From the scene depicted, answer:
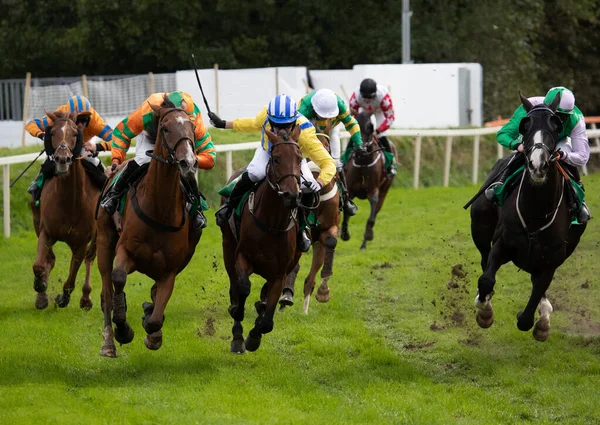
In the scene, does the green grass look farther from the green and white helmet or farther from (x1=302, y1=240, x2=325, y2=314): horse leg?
the green and white helmet

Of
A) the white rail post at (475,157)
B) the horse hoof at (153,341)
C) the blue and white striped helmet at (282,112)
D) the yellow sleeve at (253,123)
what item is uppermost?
the blue and white striped helmet at (282,112)

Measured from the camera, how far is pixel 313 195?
896 centimetres

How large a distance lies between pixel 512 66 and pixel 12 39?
14095mm

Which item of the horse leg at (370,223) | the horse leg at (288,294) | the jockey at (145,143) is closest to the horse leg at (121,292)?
the jockey at (145,143)

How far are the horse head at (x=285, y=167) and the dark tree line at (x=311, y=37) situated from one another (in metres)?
21.4

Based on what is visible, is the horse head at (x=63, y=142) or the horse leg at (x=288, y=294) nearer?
the horse leg at (x=288, y=294)

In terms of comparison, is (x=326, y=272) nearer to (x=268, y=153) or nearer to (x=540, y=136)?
(x=268, y=153)

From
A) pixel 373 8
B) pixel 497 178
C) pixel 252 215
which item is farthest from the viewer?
pixel 373 8

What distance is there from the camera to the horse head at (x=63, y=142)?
10.2m

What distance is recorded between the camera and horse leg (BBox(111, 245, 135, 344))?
27.5ft

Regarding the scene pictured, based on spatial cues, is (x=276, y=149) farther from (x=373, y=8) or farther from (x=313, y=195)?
(x=373, y=8)

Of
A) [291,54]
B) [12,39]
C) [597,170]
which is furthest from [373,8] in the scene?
[12,39]

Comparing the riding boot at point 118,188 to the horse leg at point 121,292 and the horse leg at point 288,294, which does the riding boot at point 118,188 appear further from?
the horse leg at point 288,294

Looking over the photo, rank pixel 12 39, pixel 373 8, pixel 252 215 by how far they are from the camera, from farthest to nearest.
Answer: pixel 373 8 < pixel 12 39 < pixel 252 215
